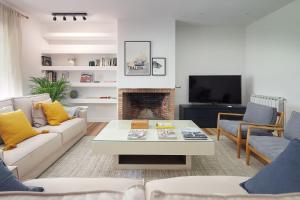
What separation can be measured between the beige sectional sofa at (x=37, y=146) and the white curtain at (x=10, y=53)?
848mm

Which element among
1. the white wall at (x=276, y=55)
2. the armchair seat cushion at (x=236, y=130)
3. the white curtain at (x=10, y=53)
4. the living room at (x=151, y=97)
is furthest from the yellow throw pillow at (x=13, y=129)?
the white wall at (x=276, y=55)

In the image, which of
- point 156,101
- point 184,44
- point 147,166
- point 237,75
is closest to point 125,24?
point 184,44

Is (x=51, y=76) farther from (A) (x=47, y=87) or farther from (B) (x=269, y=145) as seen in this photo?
(B) (x=269, y=145)

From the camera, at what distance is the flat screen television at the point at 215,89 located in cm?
582

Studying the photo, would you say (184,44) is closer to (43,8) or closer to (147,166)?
(43,8)

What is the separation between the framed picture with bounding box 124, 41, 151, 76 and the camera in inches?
218

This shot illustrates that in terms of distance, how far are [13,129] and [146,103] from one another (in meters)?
3.75

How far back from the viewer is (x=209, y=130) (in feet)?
17.7

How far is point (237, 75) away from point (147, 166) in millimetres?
3928

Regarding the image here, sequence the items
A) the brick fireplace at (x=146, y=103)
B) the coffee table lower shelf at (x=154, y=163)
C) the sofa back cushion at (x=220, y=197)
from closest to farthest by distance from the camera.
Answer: the sofa back cushion at (x=220, y=197)
the coffee table lower shelf at (x=154, y=163)
the brick fireplace at (x=146, y=103)

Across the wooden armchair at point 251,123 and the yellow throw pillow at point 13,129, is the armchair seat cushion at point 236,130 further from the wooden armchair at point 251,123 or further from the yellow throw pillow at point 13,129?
the yellow throw pillow at point 13,129

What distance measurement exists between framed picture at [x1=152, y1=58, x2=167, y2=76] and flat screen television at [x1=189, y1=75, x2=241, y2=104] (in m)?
0.80

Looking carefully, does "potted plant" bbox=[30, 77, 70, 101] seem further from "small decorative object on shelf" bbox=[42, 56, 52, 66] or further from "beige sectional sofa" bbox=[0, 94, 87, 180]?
"beige sectional sofa" bbox=[0, 94, 87, 180]

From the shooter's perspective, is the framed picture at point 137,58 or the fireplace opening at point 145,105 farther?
the fireplace opening at point 145,105
